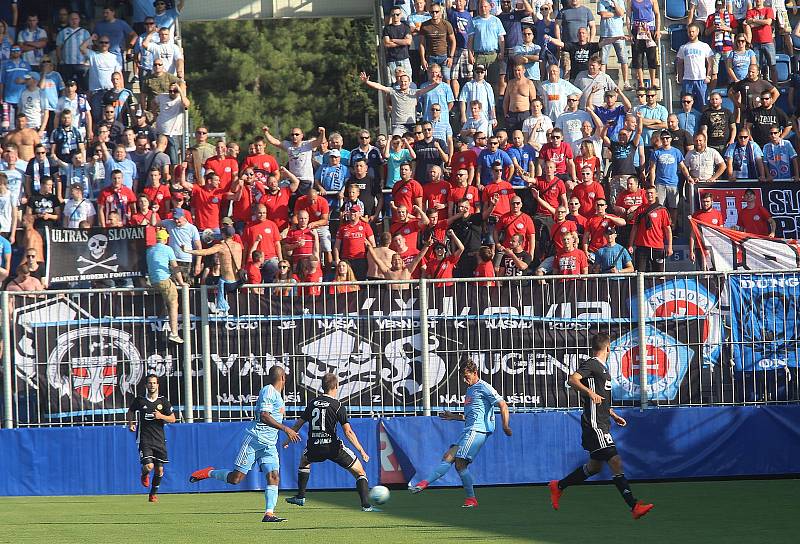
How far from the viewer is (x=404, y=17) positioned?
79.8 ft

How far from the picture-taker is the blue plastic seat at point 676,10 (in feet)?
81.2

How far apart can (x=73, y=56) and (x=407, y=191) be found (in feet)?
25.3

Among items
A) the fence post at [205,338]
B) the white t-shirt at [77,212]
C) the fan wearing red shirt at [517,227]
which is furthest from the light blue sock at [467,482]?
the white t-shirt at [77,212]

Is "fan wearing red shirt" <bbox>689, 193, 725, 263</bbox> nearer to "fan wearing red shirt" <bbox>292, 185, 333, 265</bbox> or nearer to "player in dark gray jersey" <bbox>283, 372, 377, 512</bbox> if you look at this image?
"fan wearing red shirt" <bbox>292, 185, 333, 265</bbox>

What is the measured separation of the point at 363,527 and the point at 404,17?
47.4ft

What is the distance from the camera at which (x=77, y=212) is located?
67.5 ft

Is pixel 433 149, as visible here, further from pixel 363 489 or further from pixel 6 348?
pixel 363 489

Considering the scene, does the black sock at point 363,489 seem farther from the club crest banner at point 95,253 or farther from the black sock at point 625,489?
the club crest banner at point 95,253

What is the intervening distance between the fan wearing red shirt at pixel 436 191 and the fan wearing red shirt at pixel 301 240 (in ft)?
6.40

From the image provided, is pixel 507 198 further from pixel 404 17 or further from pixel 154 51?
pixel 154 51

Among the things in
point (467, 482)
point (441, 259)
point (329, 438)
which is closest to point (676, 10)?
point (441, 259)

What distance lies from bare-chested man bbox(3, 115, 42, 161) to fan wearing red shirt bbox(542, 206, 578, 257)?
916 centimetres

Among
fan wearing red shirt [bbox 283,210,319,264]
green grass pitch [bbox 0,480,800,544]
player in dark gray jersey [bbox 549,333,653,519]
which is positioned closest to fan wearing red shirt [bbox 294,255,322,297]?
fan wearing red shirt [bbox 283,210,319,264]

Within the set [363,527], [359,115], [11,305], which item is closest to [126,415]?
[11,305]
